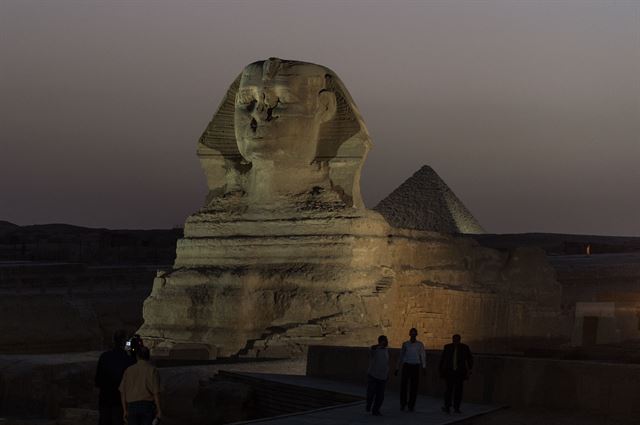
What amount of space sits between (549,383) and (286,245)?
8336mm

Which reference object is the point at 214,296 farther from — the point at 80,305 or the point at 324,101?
the point at 80,305

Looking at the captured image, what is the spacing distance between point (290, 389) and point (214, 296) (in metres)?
6.19

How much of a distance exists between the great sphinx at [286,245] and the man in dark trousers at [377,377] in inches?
243

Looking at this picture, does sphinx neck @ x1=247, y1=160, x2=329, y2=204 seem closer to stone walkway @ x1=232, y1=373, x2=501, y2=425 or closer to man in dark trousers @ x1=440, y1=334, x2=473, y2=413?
stone walkway @ x1=232, y1=373, x2=501, y2=425

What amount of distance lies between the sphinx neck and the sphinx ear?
858 millimetres

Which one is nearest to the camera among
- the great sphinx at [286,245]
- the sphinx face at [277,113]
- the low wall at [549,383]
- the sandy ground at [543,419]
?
the sandy ground at [543,419]

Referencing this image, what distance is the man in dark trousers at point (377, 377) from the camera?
1229cm

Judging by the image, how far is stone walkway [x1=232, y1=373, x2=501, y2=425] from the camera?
38.5 feet

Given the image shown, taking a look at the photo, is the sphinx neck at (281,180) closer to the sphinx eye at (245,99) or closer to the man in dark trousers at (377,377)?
the sphinx eye at (245,99)

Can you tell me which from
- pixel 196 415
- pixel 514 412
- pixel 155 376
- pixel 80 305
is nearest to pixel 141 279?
pixel 80 305

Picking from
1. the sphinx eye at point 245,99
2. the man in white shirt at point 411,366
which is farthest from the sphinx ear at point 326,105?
the man in white shirt at point 411,366

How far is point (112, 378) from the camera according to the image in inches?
385

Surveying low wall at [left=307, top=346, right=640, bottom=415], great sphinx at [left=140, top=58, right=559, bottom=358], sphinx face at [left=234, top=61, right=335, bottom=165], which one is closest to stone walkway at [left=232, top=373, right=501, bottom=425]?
low wall at [left=307, top=346, right=640, bottom=415]

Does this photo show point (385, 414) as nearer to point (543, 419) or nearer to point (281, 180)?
point (543, 419)
